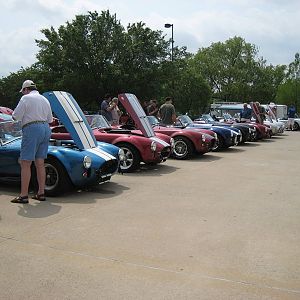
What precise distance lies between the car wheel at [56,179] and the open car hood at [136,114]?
3617 mm

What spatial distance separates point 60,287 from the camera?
371 cm

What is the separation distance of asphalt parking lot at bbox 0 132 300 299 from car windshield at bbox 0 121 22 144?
84 centimetres

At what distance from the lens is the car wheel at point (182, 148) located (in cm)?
1226

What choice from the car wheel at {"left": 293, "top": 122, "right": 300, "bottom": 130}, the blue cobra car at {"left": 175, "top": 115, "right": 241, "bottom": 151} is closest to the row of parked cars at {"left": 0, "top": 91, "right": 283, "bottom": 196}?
the blue cobra car at {"left": 175, "top": 115, "right": 241, "bottom": 151}

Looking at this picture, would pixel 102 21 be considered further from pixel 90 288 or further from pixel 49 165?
pixel 90 288

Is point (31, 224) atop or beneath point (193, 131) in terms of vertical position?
beneath

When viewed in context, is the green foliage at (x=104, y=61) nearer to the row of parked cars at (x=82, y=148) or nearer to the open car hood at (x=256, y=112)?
the open car hood at (x=256, y=112)

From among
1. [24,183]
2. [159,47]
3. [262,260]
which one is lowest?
[262,260]

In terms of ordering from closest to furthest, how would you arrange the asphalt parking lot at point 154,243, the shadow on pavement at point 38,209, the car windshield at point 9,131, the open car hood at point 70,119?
the asphalt parking lot at point 154,243, the shadow on pavement at point 38,209, the car windshield at point 9,131, the open car hood at point 70,119

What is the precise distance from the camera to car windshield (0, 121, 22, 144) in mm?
7621

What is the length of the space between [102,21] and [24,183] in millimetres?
27934

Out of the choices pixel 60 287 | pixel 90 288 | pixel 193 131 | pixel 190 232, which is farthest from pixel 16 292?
pixel 193 131

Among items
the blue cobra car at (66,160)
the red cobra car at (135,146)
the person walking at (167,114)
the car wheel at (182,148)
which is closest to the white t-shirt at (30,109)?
the blue cobra car at (66,160)

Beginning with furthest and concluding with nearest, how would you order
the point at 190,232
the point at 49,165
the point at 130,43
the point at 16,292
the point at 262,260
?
the point at 130,43, the point at 49,165, the point at 190,232, the point at 262,260, the point at 16,292
